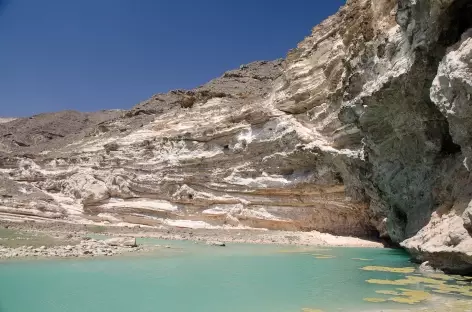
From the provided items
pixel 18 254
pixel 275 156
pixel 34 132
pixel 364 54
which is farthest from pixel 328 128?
pixel 34 132

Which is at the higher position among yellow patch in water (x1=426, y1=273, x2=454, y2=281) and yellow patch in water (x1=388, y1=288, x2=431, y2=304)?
yellow patch in water (x1=426, y1=273, x2=454, y2=281)

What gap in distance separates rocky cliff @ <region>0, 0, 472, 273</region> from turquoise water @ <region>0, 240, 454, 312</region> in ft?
12.2

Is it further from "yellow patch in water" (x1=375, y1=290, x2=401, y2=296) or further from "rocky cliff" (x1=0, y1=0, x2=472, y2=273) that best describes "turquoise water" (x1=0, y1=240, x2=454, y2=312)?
"rocky cliff" (x1=0, y1=0, x2=472, y2=273)

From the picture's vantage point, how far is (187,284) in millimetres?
10531

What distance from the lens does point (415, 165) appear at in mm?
17531

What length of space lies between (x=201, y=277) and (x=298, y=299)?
11.2 feet

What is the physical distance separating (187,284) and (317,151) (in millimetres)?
16553

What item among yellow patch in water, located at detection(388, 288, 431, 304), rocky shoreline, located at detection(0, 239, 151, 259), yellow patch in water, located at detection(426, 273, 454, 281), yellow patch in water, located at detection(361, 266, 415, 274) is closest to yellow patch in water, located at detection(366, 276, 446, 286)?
yellow patch in water, located at detection(426, 273, 454, 281)

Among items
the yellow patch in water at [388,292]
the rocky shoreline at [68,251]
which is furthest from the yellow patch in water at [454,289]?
the rocky shoreline at [68,251]

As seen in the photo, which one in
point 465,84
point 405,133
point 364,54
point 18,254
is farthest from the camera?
point 364,54

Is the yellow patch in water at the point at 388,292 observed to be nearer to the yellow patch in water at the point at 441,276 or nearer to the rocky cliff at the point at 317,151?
the yellow patch in water at the point at 441,276

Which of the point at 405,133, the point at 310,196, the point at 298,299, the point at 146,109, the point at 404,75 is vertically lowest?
the point at 298,299

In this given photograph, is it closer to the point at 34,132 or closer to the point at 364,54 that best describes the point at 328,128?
the point at 364,54

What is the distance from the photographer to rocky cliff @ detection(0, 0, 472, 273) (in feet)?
45.0
